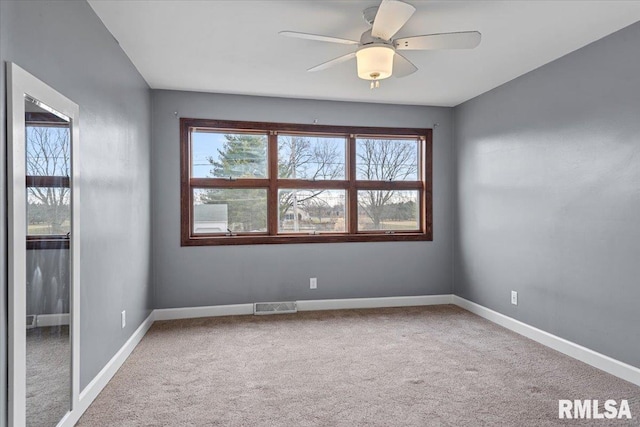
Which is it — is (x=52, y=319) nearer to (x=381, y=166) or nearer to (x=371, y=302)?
(x=371, y=302)

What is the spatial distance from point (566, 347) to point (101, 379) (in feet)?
11.7

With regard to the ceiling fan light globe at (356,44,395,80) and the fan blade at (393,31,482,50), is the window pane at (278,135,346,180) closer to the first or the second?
the ceiling fan light globe at (356,44,395,80)

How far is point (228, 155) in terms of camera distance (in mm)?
4516

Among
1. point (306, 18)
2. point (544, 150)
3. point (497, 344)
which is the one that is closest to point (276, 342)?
point (497, 344)

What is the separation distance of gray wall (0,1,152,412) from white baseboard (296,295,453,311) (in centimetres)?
183

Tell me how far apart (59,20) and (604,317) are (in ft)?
13.1

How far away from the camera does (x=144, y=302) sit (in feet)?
12.7

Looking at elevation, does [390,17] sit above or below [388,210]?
above

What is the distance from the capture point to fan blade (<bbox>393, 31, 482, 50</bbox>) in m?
2.33

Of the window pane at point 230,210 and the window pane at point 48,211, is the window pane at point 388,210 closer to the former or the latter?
the window pane at point 230,210

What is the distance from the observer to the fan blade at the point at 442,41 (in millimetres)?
2334

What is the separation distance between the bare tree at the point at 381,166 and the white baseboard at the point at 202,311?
1.88 metres

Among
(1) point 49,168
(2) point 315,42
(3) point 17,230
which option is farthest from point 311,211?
(3) point 17,230

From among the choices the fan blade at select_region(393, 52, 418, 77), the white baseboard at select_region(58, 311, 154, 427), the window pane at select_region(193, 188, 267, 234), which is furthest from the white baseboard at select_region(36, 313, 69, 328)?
the fan blade at select_region(393, 52, 418, 77)
